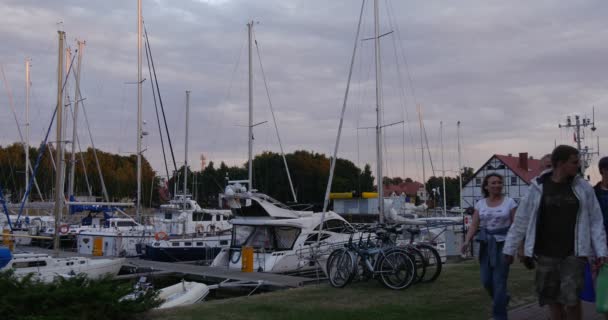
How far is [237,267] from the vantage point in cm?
2006

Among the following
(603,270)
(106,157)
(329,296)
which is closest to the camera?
(603,270)

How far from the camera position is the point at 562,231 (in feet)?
17.2

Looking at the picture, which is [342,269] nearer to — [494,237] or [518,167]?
[494,237]

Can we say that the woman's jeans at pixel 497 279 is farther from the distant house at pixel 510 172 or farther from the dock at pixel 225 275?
the distant house at pixel 510 172

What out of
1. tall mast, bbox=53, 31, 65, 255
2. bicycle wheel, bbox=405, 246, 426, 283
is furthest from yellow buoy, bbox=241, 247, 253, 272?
bicycle wheel, bbox=405, 246, 426, 283

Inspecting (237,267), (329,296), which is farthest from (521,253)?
(237,267)

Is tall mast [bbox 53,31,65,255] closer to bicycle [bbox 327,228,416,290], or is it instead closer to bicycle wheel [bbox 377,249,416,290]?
bicycle [bbox 327,228,416,290]

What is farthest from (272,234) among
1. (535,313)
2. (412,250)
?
(535,313)

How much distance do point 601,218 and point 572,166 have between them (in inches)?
19.4

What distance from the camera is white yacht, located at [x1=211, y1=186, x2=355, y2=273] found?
63.9 feet

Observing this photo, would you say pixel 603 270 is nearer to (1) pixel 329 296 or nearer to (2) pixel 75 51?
(1) pixel 329 296

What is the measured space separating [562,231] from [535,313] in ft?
A: 10.7

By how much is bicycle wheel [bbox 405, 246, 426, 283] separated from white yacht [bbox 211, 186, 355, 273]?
25.4ft

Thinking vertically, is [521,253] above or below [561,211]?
below
